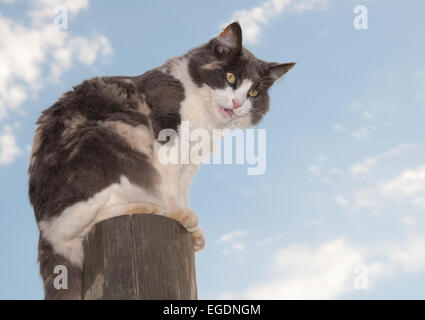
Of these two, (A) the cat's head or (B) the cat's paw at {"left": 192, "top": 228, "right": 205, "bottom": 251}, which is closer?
(B) the cat's paw at {"left": 192, "top": 228, "right": 205, "bottom": 251}

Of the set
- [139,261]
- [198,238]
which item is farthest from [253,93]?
[139,261]

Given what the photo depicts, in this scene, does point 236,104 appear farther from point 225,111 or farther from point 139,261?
point 139,261

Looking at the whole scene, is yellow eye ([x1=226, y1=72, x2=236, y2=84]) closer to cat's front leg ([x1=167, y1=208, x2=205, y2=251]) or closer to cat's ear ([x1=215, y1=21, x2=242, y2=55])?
cat's ear ([x1=215, y1=21, x2=242, y2=55])

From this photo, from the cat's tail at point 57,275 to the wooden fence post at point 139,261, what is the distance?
1.31 feet

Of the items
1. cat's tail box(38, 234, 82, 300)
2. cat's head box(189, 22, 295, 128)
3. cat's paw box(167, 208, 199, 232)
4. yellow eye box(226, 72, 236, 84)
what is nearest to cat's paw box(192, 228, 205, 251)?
cat's paw box(167, 208, 199, 232)

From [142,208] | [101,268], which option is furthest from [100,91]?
[101,268]

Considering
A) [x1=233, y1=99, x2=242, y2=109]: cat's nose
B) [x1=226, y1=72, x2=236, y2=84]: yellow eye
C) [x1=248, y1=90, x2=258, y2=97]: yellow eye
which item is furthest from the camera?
[x1=248, y1=90, x2=258, y2=97]: yellow eye

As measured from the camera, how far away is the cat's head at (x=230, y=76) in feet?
20.0

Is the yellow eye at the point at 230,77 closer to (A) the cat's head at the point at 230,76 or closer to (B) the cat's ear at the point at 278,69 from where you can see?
(A) the cat's head at the point at 230,76

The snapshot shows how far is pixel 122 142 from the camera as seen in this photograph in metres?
4.77

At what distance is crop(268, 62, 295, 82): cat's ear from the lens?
22.6 feet

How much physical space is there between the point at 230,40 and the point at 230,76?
0.53 m

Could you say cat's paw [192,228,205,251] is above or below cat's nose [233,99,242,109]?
below
